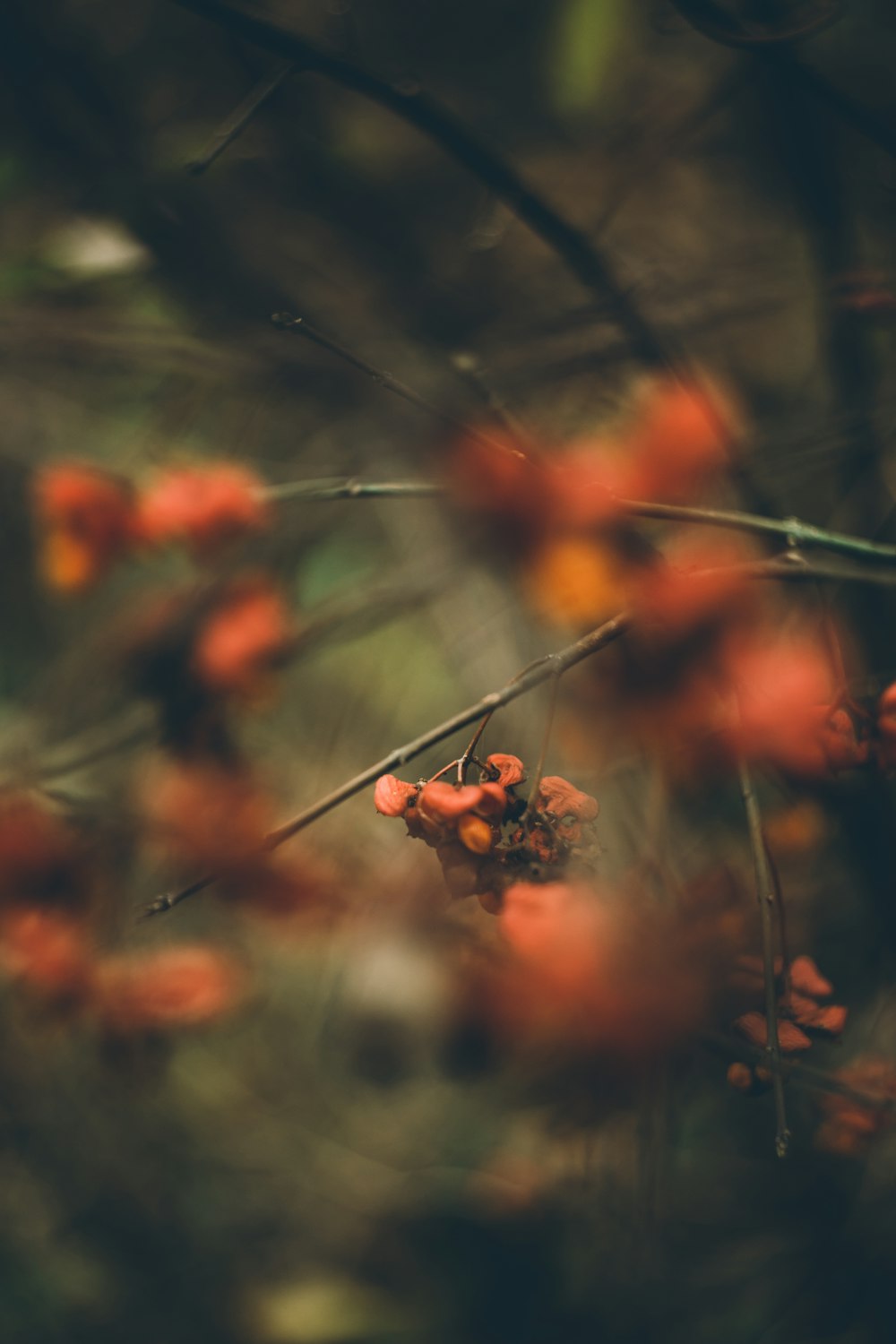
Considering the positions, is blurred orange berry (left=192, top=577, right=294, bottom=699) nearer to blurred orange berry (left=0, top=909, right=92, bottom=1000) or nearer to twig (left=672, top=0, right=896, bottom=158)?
blurred orange berry (left=0, top=909, right=92, bottom=1000)

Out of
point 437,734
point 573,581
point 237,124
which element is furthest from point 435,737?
point 573,581

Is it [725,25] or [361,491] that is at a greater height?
[725,25]

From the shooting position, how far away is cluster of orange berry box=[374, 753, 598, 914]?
0.56m

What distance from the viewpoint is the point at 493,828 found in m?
0.58

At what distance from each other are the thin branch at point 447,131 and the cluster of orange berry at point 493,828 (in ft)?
1.48

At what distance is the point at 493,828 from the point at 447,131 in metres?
0.51

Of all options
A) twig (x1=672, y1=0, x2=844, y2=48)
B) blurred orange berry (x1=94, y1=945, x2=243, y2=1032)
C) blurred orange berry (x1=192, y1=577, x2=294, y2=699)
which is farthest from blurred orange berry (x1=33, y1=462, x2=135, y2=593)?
twig (x1=672, y1=0, x2=844, y2=48)

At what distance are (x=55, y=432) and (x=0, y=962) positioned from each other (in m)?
1.06

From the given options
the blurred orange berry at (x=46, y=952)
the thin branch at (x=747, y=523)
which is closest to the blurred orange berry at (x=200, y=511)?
the thin branch at (x=747, y=523)

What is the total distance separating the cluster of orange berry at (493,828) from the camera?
561 mm

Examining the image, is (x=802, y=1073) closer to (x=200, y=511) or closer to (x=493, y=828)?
(x=493, y=828)

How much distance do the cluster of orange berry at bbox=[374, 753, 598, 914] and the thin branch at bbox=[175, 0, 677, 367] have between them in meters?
0.45

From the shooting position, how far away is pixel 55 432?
174cm

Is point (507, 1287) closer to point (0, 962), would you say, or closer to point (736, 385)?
point (0, 962)
